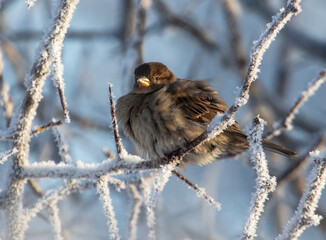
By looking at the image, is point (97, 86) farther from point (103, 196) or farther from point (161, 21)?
point (103, 196)

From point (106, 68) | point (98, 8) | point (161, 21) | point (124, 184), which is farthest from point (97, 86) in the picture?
point (124, 184)

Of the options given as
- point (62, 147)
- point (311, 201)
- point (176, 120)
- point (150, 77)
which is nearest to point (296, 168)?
point (176, 120)

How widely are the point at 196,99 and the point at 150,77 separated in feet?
2.04

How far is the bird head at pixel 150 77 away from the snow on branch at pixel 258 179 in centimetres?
186

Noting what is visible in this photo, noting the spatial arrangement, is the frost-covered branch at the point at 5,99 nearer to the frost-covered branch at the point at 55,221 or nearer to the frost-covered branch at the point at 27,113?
the frost-covered branch at the point at 27,113

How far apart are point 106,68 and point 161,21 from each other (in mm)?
3093

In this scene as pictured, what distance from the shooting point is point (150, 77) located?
154 inches

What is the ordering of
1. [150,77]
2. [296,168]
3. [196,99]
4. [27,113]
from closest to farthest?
[27,113]
[196,99]
[150,77]
[296,168]

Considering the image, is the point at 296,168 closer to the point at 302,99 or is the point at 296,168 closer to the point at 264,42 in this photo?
the point at 302,99

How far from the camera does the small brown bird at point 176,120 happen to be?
127 inches

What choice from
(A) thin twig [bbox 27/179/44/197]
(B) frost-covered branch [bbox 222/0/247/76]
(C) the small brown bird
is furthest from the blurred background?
(A) thin twig [bbox 27/179/44/197]

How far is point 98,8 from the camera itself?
31.9ft

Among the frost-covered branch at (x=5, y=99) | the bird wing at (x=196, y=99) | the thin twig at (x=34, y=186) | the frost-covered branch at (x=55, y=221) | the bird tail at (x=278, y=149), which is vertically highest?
the bird wing at (x=196, y=99)

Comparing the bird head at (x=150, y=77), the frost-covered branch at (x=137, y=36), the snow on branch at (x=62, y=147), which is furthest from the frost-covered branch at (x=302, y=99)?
the snow on branch at (x=62, y=147)
